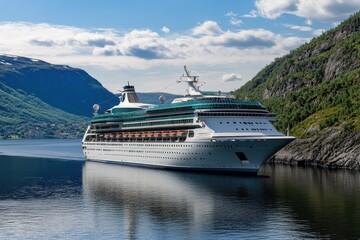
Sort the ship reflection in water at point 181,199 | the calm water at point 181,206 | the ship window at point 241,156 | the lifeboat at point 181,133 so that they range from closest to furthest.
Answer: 1. the calm water at point 181,206
2. the ship reflection in water at point 181,199
3. the ship window at point 241,156
4. the lifeboat at point 181,133

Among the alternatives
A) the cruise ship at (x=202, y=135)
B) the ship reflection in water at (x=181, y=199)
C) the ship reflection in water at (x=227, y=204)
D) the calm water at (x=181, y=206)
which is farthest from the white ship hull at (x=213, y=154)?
the calm water at (x=181, y=206)

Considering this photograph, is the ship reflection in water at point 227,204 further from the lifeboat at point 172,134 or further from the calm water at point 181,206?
the lifeboat at point 172,134

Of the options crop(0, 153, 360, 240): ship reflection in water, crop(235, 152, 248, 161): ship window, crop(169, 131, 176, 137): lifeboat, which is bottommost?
crop(0, 153, 360, 240): ship reflection in water

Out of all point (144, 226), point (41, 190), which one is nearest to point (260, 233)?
point (144, 226)

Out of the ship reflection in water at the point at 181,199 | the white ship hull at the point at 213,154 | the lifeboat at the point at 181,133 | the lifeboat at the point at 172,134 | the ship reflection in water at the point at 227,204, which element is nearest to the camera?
the ship reflection in water at the point at 227,204

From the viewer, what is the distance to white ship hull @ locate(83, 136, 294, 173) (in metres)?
122

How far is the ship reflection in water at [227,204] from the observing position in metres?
69.1

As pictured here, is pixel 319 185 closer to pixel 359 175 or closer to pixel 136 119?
pixel 359 175

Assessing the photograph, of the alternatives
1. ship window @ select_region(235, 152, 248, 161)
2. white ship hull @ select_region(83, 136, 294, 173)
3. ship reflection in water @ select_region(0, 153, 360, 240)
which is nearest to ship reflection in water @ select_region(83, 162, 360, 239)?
ship reflection in water @ select_region(0, 153, 360, 240)

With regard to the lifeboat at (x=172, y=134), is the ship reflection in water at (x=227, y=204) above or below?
below

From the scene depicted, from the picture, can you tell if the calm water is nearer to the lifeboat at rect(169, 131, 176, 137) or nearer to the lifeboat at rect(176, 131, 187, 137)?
the lifeboat at rect(176, 131, 187, 137)

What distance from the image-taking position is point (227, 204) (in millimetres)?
87562

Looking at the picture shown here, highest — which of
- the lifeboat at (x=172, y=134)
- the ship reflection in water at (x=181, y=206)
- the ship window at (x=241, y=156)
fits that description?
the lifeboat at (x=172, y=134)

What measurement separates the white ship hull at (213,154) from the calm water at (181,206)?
136 inches
